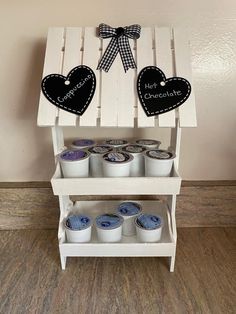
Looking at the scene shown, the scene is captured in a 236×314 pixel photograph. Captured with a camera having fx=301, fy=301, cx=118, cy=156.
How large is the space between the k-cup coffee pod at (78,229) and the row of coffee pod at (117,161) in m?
0.18

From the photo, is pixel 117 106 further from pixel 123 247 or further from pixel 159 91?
pixel 123 247

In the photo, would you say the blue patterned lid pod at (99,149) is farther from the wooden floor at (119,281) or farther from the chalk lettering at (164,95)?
the wooden floor at (119,281)

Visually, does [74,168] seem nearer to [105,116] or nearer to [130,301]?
[105,116]

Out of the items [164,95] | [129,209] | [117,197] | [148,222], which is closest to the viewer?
[164,95]

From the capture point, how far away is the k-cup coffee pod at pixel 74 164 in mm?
1030

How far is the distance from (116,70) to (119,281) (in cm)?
75

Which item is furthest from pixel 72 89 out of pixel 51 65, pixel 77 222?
pixel 77 222

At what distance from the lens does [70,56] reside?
104cm

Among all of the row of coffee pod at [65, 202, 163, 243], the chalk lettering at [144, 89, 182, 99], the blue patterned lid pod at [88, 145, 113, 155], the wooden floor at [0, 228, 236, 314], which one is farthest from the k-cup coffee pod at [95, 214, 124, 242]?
the chalk lettering at [144, 89, 182, 99]

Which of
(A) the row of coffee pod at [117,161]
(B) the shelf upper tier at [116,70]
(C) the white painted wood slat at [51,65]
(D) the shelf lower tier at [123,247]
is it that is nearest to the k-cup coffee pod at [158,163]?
(A) the row of coffee pod at [117,161]

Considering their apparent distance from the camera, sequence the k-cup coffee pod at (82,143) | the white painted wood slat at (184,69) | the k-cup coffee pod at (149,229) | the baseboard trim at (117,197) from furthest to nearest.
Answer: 1. the baseboard trim at (117,197)
2. the k-cup coffee pod at (82,143)
3. the k-cup coffee pod at (149,229)
4. the white painted wood slat at (184,69)

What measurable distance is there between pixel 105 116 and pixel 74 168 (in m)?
0.21

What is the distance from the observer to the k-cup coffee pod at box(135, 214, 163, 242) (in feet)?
3.54

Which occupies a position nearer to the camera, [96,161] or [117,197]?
[96,161]
